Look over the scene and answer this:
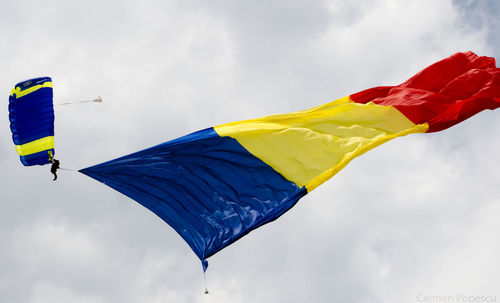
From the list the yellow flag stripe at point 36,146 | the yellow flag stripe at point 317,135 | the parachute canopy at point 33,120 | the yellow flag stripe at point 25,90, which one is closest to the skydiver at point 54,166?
the parachute canopy at point 33,120

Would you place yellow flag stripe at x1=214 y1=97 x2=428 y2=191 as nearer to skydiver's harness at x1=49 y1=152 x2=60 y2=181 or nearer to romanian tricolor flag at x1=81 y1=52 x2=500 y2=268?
romanian tricolor flag at x1=81 y1=52 x2=500 y2=268

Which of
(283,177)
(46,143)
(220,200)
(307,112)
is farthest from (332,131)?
(46,143)

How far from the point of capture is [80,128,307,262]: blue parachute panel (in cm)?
1778

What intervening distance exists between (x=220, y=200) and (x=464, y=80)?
7444 millimetres

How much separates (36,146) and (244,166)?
5154 mm

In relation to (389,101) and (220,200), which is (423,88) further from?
(220,200)

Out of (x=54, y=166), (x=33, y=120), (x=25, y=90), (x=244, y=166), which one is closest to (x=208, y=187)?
(x=244, y=166)

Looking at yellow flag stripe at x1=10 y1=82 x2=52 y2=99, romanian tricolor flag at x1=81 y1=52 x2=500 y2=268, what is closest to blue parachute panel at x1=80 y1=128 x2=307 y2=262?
romanian tricolor flag at x1=81 y1=52 x2=500 y2=268

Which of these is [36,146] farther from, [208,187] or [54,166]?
[208,187]

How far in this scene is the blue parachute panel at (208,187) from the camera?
17.8 m

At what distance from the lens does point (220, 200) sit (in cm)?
1819

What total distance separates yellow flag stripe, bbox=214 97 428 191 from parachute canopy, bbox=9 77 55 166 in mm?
4222

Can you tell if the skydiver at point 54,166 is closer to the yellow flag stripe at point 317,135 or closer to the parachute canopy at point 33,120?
the parachute canopy at point 33,120

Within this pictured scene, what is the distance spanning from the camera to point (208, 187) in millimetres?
18203
